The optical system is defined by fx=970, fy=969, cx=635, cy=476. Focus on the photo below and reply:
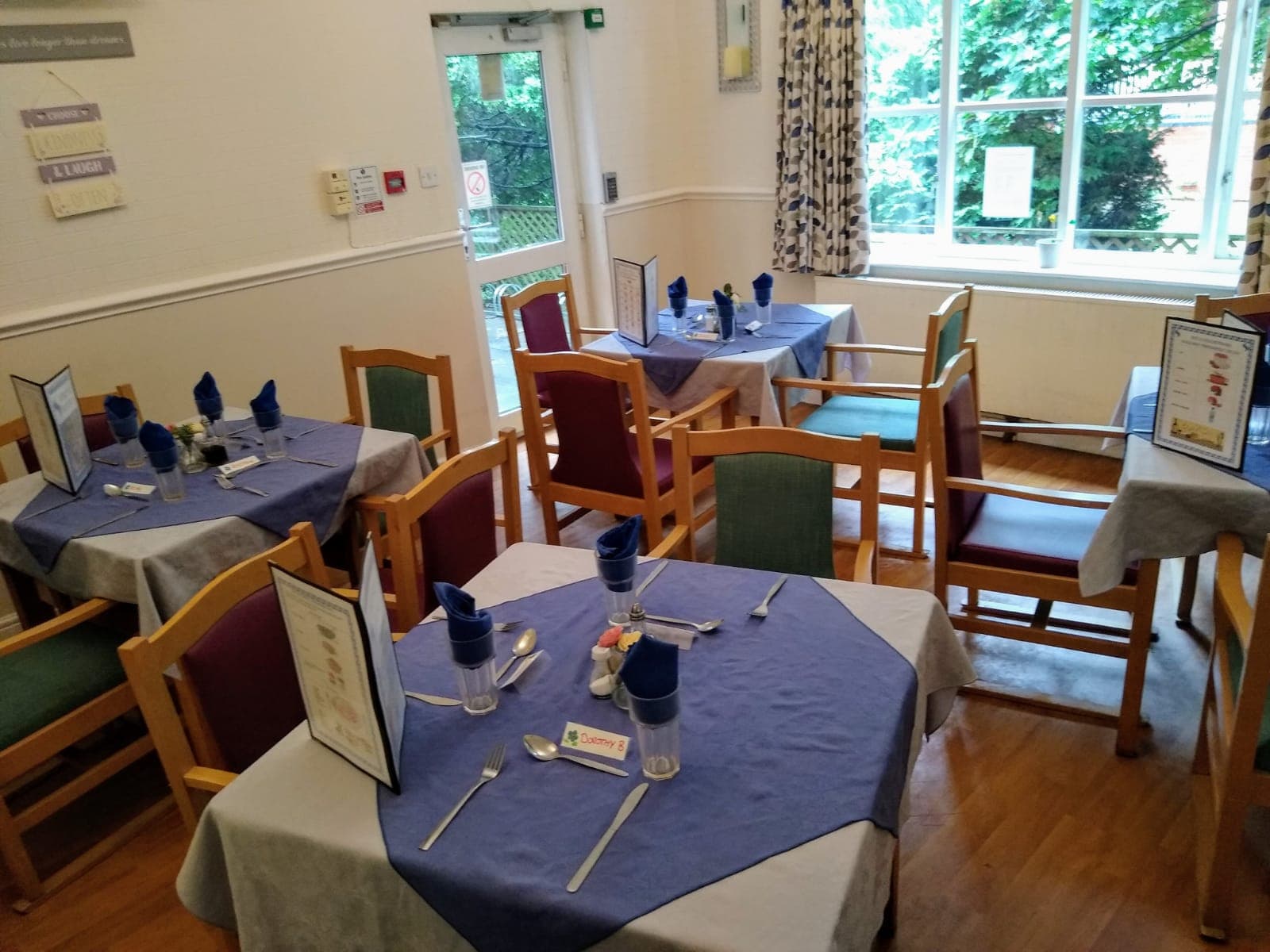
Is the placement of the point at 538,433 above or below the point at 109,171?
below

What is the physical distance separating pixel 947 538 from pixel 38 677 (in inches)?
88.7

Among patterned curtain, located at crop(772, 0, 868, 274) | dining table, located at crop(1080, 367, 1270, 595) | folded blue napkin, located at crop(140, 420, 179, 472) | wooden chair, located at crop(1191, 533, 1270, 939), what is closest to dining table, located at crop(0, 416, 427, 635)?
folded blue napkin, located at crop(140, 420, 179, 472)

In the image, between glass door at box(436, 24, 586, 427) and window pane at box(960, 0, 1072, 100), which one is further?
glass door at box(436, 24, 586, 427)

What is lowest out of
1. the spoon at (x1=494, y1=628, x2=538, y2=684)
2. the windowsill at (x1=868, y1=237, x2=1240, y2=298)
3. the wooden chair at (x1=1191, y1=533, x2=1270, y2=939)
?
the wooden chair at (x1=1191, y1=533, x2=1270, y2=939)

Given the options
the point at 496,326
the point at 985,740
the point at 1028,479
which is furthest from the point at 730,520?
the point at 496,326

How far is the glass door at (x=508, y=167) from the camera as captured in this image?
179 inches

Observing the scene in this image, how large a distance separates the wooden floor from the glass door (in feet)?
9.87

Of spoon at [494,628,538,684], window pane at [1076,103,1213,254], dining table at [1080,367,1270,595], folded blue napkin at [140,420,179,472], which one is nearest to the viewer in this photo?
spoon at [494,628,538,684]

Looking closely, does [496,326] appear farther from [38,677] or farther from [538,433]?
[38,677]

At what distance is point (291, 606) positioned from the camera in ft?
4.49

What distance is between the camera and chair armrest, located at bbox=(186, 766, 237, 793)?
4.97 feet

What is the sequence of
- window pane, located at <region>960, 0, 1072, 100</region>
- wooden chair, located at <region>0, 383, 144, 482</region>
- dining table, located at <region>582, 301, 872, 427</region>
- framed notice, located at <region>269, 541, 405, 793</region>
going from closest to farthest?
framed notice, located at <region>269, 541, 405, 793</region> < wooden chair, located at <region>0, 383, 144, 482</region> < dining table, located at <region>582, 301, 872, 427</region> < window pane, located at <region>960, 0, 1072, 100</region>

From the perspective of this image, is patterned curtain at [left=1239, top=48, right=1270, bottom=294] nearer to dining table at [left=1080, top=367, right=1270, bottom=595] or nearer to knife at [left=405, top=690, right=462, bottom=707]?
dining table at [left=1080, top=367, right=1270, bottom=595]

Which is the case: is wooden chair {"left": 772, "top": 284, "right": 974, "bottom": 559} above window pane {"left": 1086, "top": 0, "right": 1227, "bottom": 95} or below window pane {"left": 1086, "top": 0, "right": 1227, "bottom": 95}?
below
